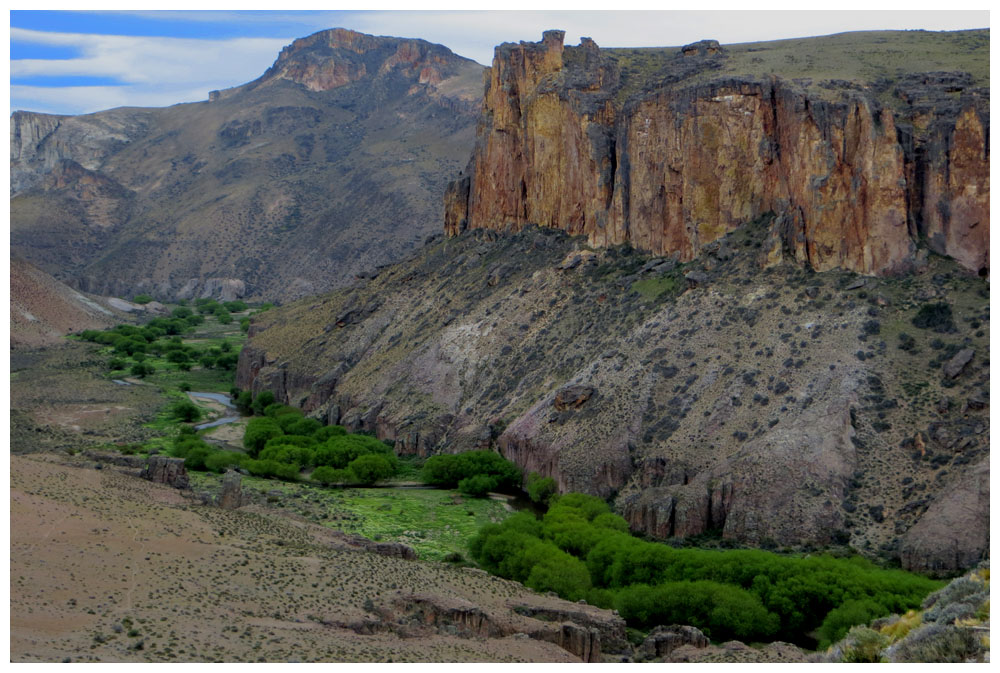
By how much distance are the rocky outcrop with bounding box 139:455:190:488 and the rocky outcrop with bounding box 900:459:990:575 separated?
33.5 metres

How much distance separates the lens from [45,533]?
4544 centimetres

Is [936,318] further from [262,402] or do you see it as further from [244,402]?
[244,402]

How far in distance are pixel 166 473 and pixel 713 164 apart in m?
39.0

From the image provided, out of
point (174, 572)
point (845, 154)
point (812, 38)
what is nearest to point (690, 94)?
point (845, 154)

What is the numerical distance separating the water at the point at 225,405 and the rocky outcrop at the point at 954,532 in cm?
5658

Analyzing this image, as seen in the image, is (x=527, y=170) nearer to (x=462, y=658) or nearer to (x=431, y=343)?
(x=431, y=343)

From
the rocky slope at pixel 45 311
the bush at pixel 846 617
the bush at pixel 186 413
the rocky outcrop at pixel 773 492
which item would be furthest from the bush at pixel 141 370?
the bush at pixel 846 617

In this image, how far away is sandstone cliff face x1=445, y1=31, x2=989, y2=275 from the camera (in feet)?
243

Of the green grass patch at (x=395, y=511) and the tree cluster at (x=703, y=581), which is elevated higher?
the tree cluster at (x=703, y=581)

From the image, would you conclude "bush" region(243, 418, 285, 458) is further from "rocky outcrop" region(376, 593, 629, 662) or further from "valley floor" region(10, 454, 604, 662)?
"rocky outcrop" region(376, 593, 629, 662)

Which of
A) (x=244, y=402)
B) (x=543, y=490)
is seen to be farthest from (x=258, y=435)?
(x=543, y=490)

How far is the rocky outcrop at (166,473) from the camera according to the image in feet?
209

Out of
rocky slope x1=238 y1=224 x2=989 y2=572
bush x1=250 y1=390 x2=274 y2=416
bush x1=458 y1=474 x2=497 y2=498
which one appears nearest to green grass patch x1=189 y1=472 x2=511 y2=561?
bush x1=458 y1=474 x2=497 y2=498

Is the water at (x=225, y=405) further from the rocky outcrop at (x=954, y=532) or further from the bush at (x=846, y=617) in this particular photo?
the bush at (x=846, y=617)
